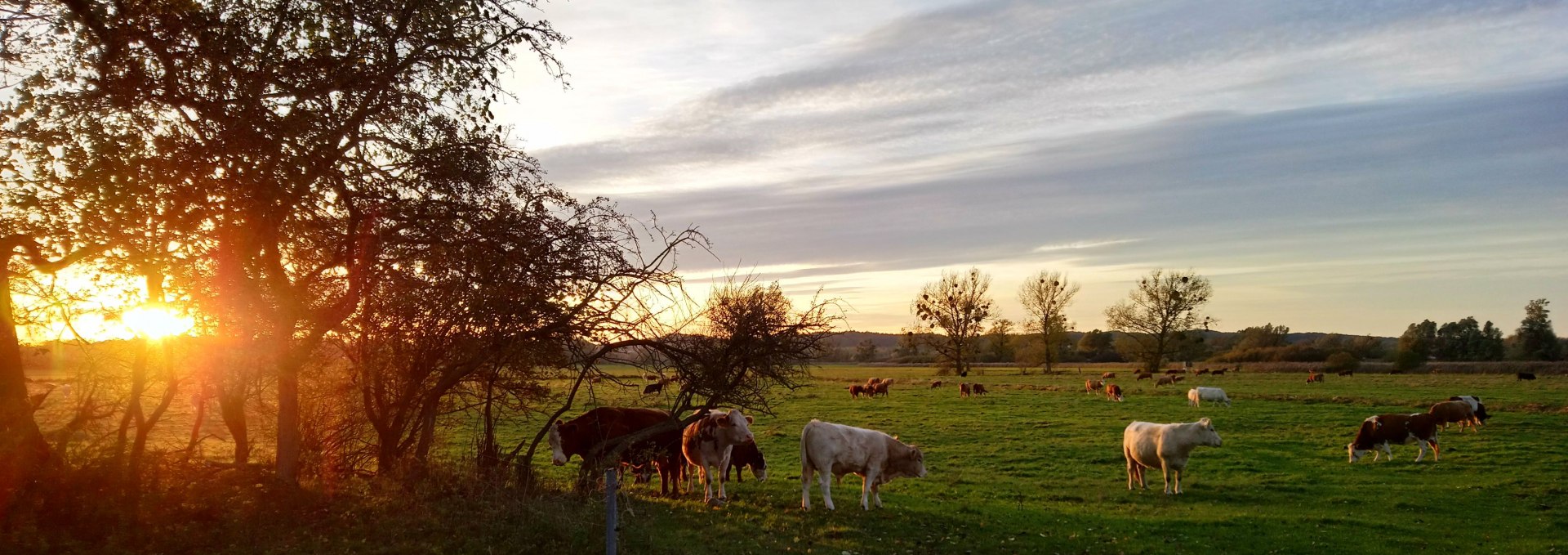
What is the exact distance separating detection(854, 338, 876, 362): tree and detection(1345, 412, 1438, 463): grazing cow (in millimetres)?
88863

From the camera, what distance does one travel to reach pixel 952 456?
23.8m

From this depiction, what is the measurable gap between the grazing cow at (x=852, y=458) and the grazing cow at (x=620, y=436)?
2554 mm

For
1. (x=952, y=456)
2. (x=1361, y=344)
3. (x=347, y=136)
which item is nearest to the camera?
(x=347, y=136)

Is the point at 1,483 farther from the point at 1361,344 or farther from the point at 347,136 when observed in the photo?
the point at 1361,344

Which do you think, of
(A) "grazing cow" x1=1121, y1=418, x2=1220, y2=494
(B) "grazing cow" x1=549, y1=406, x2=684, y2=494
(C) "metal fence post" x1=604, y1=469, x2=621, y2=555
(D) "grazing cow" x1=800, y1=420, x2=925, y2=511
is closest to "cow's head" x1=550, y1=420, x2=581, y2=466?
(B) "grazing cow" x1=549, y1=406, x2=684, y2=494

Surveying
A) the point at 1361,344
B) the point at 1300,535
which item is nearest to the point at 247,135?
the point at 1300,535

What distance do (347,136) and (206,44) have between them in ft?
5.98

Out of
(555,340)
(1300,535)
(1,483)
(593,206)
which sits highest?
(593,206)

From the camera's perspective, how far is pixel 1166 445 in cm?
1780

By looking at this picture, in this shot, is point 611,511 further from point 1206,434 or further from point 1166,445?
point 1206,434

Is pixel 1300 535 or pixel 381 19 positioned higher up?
pixel 381 19

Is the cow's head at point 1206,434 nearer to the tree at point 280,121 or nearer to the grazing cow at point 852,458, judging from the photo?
the grazing cow at point 852,458

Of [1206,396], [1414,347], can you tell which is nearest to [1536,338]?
[1414,347]

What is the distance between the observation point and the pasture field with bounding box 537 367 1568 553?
40.3ft
